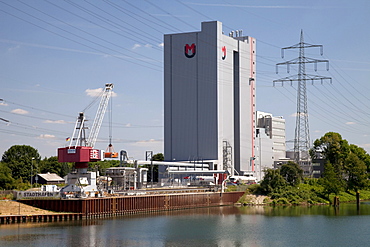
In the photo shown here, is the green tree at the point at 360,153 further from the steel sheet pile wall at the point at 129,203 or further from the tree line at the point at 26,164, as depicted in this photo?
the tree line at the point at 26,164

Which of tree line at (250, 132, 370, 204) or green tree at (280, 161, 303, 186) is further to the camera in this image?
green tree at (280, 161, 303, 186)

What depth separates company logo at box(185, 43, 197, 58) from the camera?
530 ft

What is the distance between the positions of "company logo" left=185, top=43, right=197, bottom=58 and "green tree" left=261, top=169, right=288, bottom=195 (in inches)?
1780

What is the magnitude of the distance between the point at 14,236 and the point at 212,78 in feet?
328

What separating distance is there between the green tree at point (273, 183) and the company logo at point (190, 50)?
4522 cm

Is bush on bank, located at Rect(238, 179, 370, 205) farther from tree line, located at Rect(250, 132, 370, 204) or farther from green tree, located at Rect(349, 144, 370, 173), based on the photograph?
green tree, located at Rect(349, 144, 370, 173)

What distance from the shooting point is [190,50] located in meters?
162

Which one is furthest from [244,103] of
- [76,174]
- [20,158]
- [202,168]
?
[76,174]

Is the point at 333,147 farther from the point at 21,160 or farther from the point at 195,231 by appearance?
the point at 195,231

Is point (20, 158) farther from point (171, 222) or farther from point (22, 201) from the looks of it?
point (171, 222)

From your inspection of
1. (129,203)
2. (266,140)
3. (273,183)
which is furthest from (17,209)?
(266,140)

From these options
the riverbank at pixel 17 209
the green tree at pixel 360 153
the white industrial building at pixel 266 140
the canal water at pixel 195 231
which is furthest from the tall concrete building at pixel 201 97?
the riverbank at pixel 17 209

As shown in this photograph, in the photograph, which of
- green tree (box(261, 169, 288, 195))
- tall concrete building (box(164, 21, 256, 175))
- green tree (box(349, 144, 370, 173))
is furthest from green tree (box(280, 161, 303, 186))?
green tree (box(349, 144, 370, 173))

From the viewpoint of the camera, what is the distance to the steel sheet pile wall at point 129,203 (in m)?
84.6
